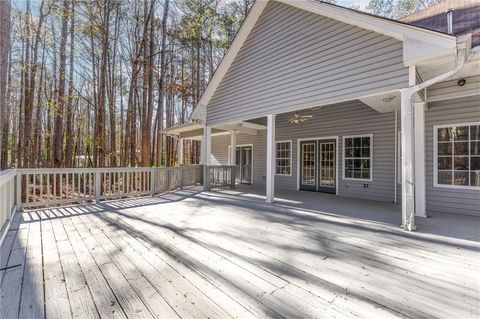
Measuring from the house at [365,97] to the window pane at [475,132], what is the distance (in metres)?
0.01

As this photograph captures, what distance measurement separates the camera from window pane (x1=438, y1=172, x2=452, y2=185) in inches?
201

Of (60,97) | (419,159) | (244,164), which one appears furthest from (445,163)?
(60,97)

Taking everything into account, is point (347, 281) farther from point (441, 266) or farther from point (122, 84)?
point (122, 84)

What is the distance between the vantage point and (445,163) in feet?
16.9

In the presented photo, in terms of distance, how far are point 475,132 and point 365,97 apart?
8.28 feet

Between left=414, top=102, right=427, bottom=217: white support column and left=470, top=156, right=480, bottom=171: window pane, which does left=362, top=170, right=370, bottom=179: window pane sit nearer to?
left=414, top=102, right=427, bottom=217: white support column

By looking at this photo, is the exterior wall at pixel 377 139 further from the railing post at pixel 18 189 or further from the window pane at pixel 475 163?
the railing post at pixel 18 189

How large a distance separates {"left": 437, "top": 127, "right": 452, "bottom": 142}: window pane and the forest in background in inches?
381

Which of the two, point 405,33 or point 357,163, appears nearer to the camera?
point 405,33

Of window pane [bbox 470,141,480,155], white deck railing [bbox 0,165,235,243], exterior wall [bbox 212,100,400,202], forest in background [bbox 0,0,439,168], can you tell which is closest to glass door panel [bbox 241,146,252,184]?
white deck railing [bbox 0,165,235,243]

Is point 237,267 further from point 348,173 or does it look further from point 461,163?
point 348,173

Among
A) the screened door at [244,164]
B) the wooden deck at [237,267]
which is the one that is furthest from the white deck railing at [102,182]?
the screened door at [244,164]

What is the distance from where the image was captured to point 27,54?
1256 cm

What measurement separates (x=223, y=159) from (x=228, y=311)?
1068cm
